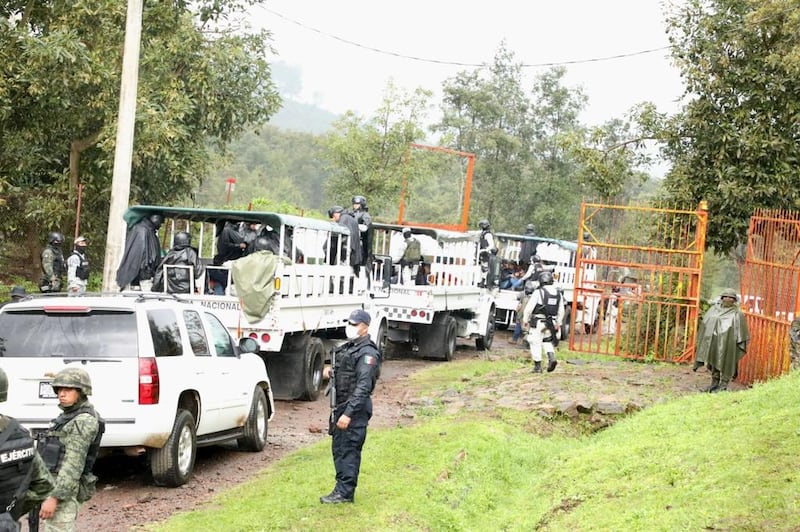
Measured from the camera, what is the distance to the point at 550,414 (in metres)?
13.3

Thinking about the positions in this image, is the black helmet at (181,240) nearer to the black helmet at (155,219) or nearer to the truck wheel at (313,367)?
the black helmet at (155,219)

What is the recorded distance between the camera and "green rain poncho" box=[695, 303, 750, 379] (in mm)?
14508

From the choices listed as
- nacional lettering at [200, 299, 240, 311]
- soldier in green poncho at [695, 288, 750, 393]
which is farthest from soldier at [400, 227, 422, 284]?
nacional lettering at [200, 299, 240, 311]

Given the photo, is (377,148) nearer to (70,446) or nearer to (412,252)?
(412,252)

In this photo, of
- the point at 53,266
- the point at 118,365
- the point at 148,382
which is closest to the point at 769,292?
the point at 148,382

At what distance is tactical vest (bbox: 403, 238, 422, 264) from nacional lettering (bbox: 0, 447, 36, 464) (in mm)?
15721

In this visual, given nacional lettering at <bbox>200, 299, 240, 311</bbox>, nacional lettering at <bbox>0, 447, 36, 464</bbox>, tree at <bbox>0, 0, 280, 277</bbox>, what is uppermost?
tree at <bbox>0, 0, 280, 277</bbox>

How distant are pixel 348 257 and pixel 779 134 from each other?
8.73 m

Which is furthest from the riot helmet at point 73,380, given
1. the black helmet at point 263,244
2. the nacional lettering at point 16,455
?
the black helmet at point 263,244

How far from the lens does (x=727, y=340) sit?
14.5 m

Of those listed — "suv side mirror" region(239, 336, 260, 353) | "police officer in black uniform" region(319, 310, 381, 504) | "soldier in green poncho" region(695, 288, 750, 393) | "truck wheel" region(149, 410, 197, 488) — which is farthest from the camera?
"soldier in green poncho" region(695, 288, 750, 393)

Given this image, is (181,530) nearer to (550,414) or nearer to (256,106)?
(550,414)

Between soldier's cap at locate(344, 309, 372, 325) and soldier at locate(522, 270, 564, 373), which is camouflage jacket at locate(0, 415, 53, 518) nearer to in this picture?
soldier's cap at locate(344, 309, 372, 325)

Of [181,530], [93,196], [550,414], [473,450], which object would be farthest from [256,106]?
[181,530]
